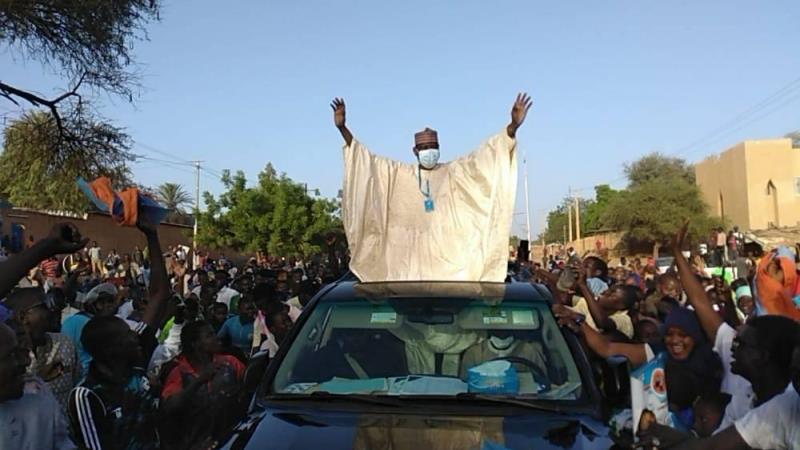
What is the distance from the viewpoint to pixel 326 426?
127 inches

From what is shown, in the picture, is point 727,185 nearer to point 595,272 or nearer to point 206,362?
point 595,272

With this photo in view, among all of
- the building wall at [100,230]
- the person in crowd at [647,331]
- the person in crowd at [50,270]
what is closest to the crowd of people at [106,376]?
the person in crowd at [647,331]

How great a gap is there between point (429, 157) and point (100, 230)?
29.4 m

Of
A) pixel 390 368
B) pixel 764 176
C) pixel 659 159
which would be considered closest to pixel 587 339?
pixel 390 368

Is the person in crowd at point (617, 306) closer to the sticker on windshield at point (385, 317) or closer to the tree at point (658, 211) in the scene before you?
the sticker on windshield at point (385, 317)

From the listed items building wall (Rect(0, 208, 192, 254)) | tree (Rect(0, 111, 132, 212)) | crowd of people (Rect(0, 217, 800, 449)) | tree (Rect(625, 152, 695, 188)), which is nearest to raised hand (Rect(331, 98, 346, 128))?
crowd of people (Rect(0, 217, 800, 449))

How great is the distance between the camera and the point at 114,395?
3.58m

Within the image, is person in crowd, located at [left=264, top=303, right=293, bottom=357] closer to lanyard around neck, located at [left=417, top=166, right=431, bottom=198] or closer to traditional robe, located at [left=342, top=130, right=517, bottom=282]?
traditional robe, located at [left=342, top=130, right=517, bottom=282]

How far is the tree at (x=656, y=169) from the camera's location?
61875 millimetres

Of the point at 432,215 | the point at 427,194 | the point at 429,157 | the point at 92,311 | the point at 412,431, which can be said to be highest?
the point at 429,157

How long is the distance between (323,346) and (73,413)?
3.99 feet

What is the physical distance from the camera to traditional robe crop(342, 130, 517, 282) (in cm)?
536

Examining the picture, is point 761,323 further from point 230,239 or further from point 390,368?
point 230,239

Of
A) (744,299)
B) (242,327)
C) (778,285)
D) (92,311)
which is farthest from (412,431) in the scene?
(744,299)
